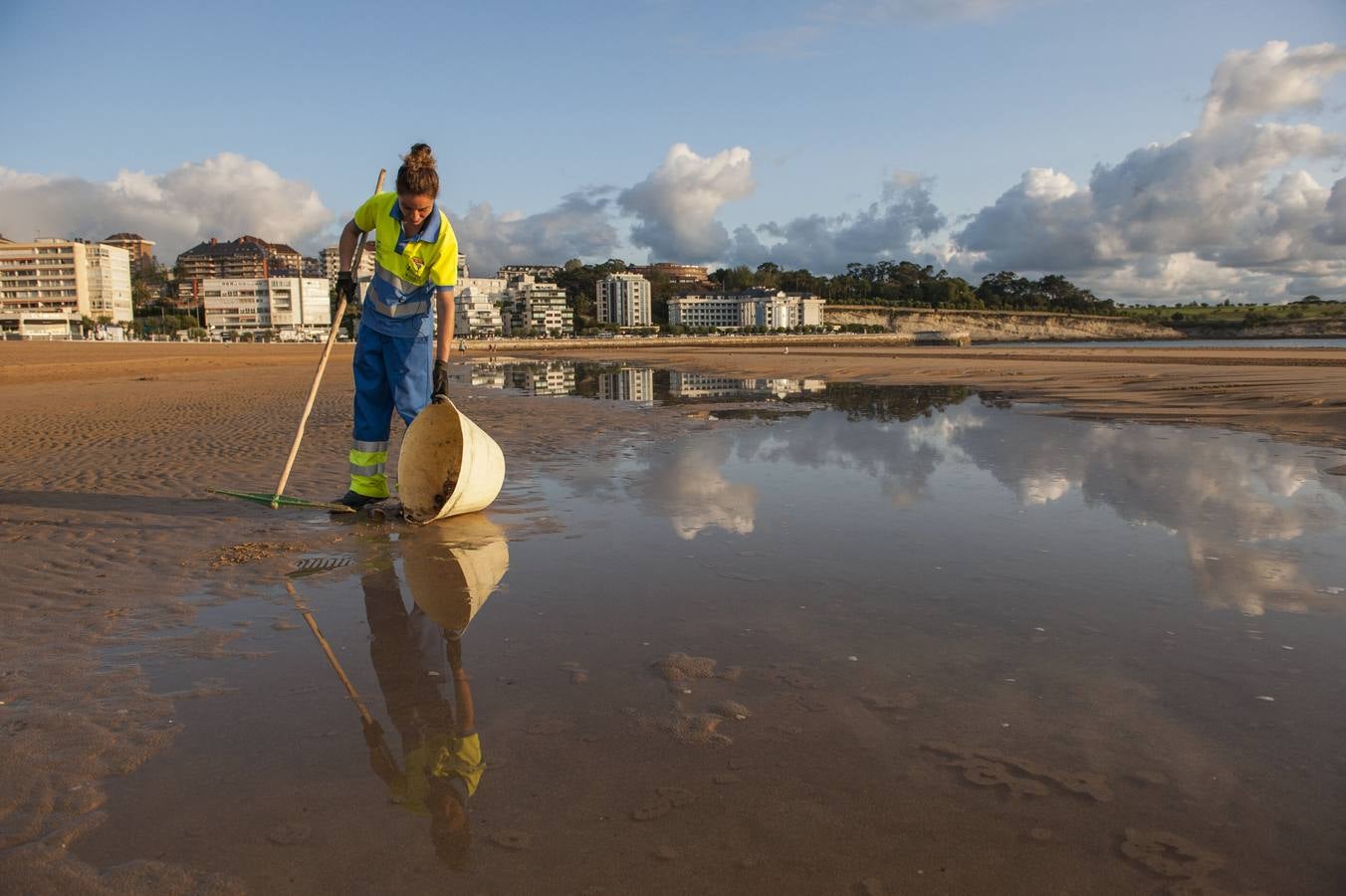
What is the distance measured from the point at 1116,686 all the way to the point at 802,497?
3.66 meters

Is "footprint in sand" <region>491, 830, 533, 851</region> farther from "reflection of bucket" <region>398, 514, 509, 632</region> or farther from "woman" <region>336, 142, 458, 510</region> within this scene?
"woman" <region>336, 142, 458, 510</region>

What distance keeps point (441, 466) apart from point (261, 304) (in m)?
162

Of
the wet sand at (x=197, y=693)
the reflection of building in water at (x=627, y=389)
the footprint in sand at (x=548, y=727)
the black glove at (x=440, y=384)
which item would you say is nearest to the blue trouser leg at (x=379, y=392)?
the black glove at (x=440, y=384)

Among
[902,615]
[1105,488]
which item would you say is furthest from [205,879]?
[1105,488]

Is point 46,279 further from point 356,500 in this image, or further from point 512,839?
point 512,839

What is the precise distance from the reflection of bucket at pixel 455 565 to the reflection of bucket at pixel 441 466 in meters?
0.15

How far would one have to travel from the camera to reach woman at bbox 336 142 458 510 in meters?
5.88

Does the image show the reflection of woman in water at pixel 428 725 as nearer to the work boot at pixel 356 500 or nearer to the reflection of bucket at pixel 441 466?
the reflection of bucket at pixel 441 466

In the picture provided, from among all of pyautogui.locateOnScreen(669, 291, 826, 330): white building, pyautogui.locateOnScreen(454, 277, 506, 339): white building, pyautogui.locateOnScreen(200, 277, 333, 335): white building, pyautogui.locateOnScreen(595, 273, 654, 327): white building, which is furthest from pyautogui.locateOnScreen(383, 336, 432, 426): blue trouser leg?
pyautogui.locateOnScreen(595, 273, 654, 327): white building

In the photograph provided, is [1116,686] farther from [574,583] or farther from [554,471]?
[554,471]

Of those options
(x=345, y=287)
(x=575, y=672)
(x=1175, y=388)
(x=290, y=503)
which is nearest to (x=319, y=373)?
(x=345, y=287)

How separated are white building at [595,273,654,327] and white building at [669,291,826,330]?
6871 mm

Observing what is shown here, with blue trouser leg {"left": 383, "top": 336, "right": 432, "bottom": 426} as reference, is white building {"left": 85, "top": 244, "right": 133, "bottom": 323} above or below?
above

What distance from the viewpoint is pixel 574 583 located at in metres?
4.30
